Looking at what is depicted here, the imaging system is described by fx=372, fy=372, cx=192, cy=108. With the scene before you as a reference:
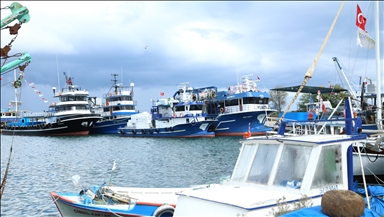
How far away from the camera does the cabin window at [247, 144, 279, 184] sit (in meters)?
8.52

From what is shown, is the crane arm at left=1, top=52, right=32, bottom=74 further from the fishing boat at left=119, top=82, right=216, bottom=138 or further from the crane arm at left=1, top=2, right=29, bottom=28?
the fishing boat at left=119, top=82, right=216, bottom=138

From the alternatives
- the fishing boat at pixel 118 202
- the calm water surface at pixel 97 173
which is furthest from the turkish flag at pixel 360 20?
the fishing boat at pixel 118 202

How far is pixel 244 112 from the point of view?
5659 cm

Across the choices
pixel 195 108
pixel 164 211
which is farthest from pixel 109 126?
pixel 164 211

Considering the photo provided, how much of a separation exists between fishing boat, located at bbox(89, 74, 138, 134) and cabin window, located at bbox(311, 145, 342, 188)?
74.3 meters


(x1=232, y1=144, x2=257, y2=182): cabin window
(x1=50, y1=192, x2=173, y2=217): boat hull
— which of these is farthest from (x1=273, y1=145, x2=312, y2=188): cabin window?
(x1=50, y1=192, x2=173, y2=217): boat hull

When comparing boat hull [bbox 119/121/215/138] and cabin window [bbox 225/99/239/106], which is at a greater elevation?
cabin window [bbox 225/99/239/106]

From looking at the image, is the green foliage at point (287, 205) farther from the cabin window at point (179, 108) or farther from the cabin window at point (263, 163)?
the cabin window at point (179, 108)

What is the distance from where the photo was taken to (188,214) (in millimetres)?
8289

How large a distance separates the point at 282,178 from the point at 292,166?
347 mm

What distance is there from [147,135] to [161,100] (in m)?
6.41

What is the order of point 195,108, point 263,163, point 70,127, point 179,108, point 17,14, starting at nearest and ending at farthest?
1. point 17,14
2. point 263,163
3. point 195,108
4. point 179,108
5. point 70,127

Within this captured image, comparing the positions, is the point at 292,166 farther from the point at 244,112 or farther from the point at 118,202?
the point at 244,112

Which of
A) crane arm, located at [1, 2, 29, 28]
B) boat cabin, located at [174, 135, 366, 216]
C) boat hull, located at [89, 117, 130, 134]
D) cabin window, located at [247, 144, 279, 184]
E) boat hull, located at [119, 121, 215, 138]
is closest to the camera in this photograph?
boat cabin, located at [174, 135, 366, 216]
